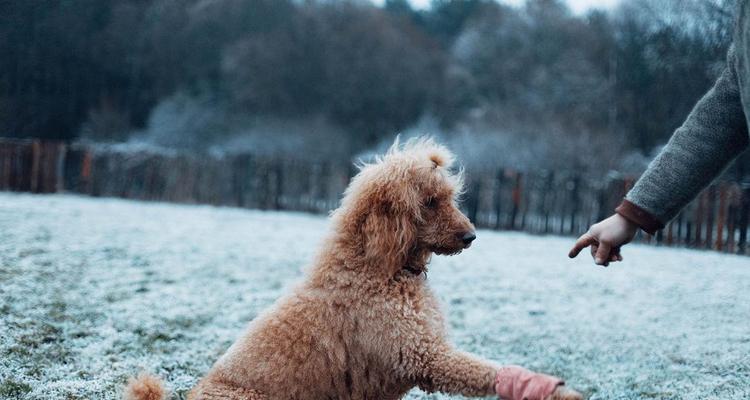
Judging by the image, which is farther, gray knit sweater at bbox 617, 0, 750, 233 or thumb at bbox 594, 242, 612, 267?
thumb at bbox 594, 242, 612, 267

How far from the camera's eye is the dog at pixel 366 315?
3006 millimetres

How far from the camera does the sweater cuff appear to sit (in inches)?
94.7

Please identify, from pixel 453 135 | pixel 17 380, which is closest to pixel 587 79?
pixel 453 135

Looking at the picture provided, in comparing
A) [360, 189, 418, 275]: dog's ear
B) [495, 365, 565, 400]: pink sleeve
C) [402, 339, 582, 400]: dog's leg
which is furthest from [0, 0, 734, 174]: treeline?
[495, 365, 565, 400]: pink sleeve

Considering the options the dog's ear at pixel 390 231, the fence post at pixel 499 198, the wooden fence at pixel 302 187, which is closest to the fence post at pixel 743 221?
the wooden fence at pixel 302 187

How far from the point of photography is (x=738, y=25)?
1.82m

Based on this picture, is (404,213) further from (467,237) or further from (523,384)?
(523,384)

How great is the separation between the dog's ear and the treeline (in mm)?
21268

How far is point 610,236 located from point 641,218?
0.42 ft

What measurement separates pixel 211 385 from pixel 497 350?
→ 3.03 meters

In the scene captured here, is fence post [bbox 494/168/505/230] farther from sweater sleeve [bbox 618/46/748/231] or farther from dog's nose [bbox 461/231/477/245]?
sweater sleeve [bbox 618/46/748/231]

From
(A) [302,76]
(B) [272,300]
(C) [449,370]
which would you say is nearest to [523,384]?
(C) [449,370]

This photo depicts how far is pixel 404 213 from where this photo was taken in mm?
3166

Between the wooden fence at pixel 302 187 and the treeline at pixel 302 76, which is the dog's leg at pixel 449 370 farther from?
the treeline at pixel 302 76
